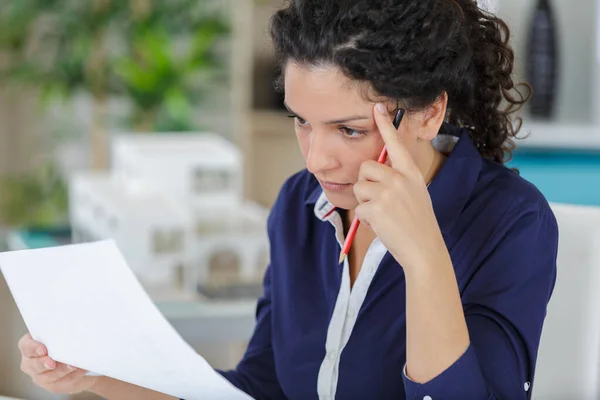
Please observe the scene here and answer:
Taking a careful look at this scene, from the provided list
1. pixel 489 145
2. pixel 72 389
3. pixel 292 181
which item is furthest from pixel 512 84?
pixel 72 389

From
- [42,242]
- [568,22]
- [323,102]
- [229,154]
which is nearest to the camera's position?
[323,102]

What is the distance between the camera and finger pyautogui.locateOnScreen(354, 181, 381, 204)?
3.45ft

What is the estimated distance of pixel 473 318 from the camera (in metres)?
1.12

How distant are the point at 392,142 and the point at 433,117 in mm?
139

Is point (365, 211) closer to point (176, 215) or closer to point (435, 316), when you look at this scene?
point (435, 316)

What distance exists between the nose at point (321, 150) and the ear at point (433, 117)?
5.2 inches

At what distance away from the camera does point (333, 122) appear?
3.67 feet

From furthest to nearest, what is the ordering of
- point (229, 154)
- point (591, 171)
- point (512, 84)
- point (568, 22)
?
point (568, 22) → point (591, 171) → point (229, 154) → point (512, 84)

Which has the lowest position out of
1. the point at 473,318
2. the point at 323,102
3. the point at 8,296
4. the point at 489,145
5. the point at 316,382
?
the point at 8,296

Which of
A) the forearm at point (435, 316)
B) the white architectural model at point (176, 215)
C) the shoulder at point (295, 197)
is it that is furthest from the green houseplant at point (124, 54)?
the forearm at point (435, 316)

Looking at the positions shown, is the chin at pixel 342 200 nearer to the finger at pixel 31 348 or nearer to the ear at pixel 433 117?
the ear at pixel 433 117

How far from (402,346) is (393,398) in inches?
2.8

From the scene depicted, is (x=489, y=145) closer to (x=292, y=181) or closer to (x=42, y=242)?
(x=292, y=181)

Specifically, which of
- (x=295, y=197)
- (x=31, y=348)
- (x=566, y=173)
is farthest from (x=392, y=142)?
(x=566, y=173)
